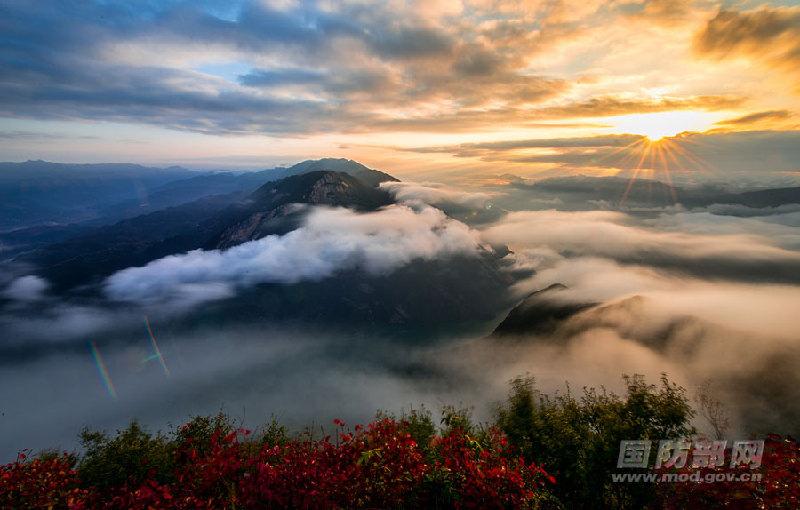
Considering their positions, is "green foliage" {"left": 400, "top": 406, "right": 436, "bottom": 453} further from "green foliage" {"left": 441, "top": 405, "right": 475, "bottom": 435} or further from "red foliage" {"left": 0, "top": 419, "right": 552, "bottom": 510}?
"red foliage" {"left": 0, "top": 419, "right": 552, "bottom": 510}

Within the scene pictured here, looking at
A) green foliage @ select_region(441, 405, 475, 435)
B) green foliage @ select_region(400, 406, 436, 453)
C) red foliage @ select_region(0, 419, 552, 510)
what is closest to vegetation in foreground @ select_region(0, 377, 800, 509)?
red foliage @ select_region(0, 419, 552, 510)

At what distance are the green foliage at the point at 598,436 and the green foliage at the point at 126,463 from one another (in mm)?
36057

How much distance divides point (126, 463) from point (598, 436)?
154 ft

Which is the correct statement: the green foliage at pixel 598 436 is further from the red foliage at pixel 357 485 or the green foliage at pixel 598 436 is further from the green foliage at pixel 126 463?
the green foliage at pixel 126 463

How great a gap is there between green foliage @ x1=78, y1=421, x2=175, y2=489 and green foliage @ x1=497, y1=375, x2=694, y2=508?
36.1 meters

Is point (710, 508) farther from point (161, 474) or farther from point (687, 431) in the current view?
point (161, 474)

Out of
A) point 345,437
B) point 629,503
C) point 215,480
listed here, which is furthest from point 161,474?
point 629,503

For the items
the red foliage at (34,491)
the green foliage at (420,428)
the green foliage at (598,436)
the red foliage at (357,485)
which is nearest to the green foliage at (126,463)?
the red foliage at (34,491)

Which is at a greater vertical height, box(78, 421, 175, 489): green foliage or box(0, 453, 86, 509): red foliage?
box(0, 453, 86, 509): red foliage

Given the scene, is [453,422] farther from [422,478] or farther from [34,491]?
[34,491]

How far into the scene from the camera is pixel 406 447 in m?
21.1

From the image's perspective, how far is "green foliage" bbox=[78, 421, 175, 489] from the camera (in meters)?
35.6

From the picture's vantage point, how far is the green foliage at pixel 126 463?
3559cm

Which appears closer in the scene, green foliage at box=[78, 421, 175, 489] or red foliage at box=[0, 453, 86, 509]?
red foliage at box=[0, 453, 86, 509]
